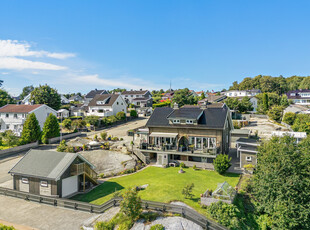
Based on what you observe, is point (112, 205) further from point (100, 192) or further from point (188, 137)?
point (188, 137)

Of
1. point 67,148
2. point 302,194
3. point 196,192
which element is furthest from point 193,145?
point 67,148

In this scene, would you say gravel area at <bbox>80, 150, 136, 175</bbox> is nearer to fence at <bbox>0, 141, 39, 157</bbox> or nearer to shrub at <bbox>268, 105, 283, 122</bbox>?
fence at <bbox>0, 141, 39, 157</bbox>

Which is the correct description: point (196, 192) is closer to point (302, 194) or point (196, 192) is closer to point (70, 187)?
point (302, 194)

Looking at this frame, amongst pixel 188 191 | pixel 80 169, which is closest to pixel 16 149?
pixel 80 169

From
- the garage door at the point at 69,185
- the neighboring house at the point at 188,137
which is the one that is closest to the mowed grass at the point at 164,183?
the garage door at the point at 69,185

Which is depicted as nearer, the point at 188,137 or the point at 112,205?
the point at 112,205

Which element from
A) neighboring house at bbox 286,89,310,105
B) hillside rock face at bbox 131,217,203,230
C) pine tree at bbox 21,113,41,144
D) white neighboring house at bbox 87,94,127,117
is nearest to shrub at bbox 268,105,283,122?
neighboring house at bbox 286,89,310,105
